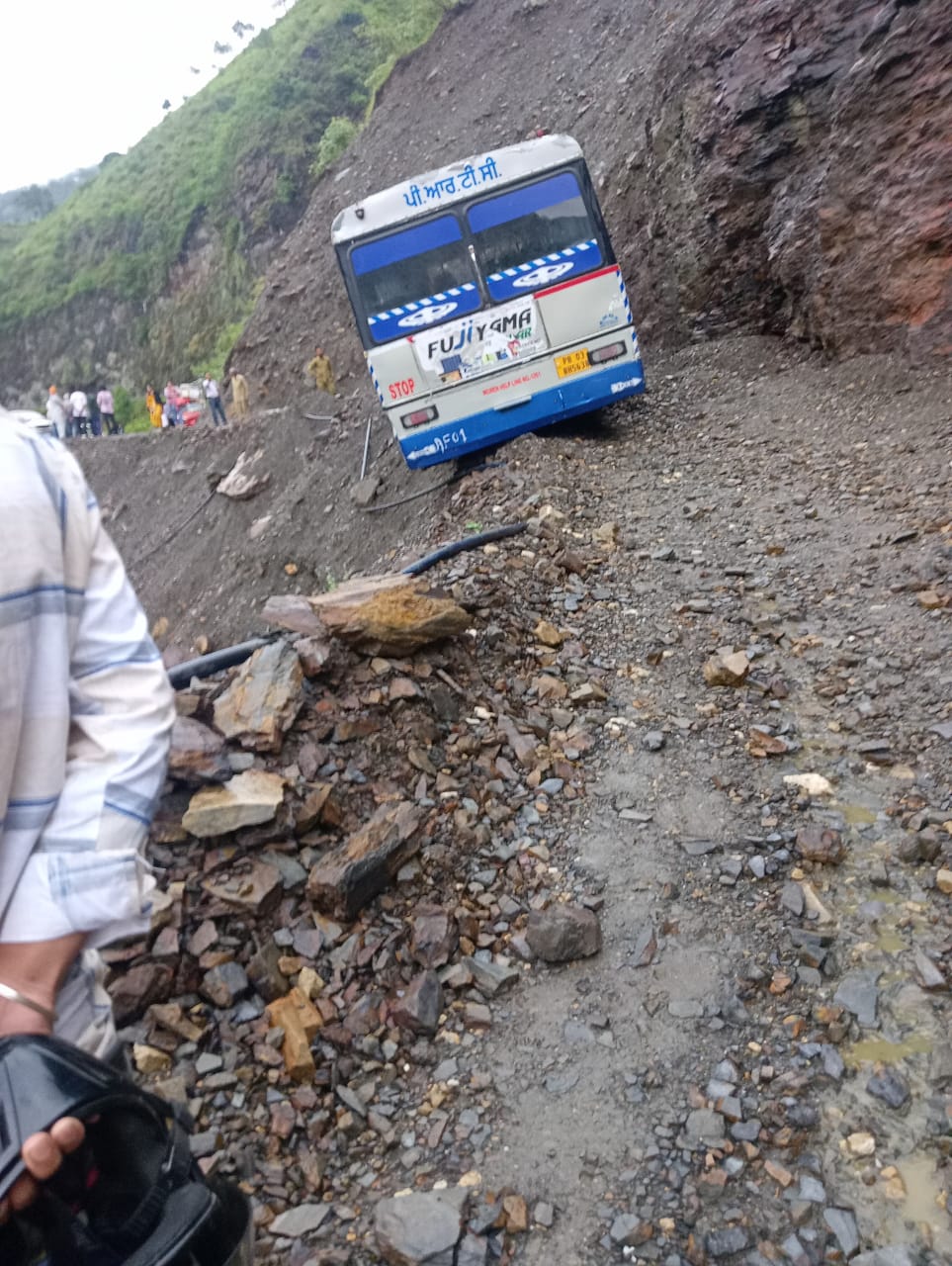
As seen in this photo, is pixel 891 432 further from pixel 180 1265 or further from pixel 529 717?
pixel 180 1265

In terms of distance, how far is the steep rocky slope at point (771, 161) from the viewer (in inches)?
316

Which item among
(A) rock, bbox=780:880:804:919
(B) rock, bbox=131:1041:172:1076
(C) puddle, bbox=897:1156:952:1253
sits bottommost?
(C) puddle, bbox=897:1156:952:1253

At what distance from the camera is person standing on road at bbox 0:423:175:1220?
1149 mm

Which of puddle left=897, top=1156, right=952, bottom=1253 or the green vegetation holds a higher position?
the green vegetation

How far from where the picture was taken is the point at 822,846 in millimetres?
2941

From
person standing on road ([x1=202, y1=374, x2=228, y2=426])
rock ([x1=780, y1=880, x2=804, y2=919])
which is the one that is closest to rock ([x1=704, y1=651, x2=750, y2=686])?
rock ([x1=780, y1=880, x2=804, y2=919])

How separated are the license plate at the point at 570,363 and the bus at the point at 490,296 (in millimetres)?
10

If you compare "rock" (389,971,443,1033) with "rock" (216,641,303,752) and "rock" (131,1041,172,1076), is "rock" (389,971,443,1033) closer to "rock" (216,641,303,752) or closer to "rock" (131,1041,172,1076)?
"rock" (131,1041,172,1076)

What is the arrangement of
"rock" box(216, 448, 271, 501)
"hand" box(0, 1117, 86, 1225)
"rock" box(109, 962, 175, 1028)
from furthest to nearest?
"rock" box(216, 448, 271, 501) → "rock" box(109, 962, 175, 1028) → "hand" box(0, 1117, 86, 1225)

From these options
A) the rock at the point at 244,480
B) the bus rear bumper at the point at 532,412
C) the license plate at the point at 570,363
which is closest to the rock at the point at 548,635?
the bus rear bumper at the point at 532,412

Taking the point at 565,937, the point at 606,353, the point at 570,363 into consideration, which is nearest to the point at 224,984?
the point at 565,937

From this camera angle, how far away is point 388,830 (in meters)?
3.14

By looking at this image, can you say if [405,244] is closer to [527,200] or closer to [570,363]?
[527,200]

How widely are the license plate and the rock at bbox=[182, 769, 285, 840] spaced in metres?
6.52
